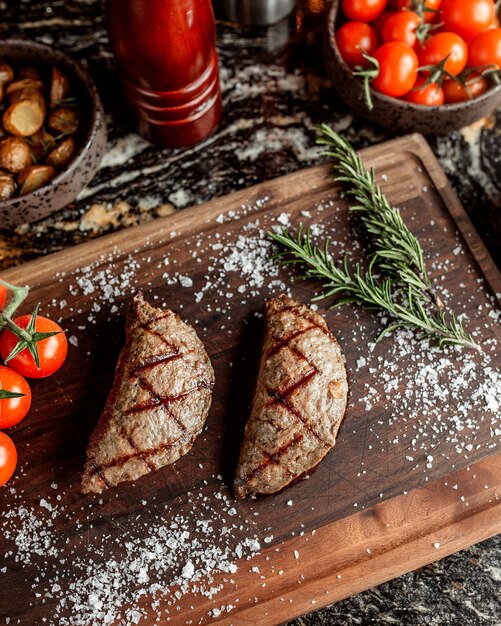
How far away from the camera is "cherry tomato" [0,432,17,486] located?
6.67ft

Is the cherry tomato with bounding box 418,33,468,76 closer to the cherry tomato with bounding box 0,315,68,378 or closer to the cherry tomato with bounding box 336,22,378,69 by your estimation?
the cherry tomato with bounding box 336,22,378,69

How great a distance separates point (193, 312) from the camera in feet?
7.61

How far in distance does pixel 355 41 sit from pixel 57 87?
113 cm

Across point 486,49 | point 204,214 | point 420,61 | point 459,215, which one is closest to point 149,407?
point 204,214

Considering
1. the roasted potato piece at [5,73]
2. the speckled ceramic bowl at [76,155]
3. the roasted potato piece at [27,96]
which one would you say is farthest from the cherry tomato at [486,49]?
the roasted potato piece at [5,73]

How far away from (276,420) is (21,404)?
84 centimetres

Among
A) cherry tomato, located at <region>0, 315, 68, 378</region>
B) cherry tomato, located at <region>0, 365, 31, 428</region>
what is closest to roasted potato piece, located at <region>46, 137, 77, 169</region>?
cherry tomato, located at <region>0, 315, 68, 378</region>

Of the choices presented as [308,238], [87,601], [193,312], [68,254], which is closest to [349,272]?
[308,238]

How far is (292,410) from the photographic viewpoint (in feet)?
6.84

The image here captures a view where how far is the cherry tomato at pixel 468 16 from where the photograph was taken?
7.80 feet

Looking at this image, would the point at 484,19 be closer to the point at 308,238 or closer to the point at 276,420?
the point at 308,238

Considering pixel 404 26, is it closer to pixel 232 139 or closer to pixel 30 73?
pixel 232 139

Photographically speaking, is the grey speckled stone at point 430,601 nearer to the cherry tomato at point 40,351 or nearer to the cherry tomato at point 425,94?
the cherry tomato at point 40,351

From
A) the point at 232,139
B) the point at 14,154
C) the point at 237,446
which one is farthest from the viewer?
the point at 232,139
